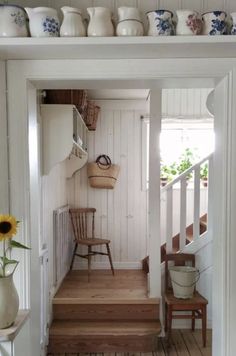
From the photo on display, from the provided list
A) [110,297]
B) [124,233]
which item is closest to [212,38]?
[110,297]

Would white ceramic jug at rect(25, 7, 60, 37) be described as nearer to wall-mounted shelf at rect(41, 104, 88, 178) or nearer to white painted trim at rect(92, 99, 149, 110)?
wall-mounted shelf at rect(41, 104, 88, 178)

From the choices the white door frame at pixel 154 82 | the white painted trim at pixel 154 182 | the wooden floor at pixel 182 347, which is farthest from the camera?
the white painted trim at pixel 154 182

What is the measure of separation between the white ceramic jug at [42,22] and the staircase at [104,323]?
2595 mm

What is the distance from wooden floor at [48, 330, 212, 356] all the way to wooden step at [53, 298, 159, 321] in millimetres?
283

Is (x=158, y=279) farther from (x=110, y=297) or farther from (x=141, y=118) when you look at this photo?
Result: (x=141, y=118)

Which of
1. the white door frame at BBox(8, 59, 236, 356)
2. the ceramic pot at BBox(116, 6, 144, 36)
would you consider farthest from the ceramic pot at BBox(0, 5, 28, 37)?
the ceramic pot at BBox(116, 6, 144, 36)

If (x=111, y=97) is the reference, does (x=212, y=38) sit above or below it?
below

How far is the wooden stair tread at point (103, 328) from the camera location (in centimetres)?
314

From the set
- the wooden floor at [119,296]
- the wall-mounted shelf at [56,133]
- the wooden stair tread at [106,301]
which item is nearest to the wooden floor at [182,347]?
the wooden floor at [119,296]

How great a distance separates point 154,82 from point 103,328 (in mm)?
2421

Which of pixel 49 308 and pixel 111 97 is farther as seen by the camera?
pixel 111 97

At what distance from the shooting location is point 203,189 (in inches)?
186

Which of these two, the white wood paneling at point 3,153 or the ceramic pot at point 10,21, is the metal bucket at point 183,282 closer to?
the white wood paneling at point 3,153

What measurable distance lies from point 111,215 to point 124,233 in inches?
12.0
